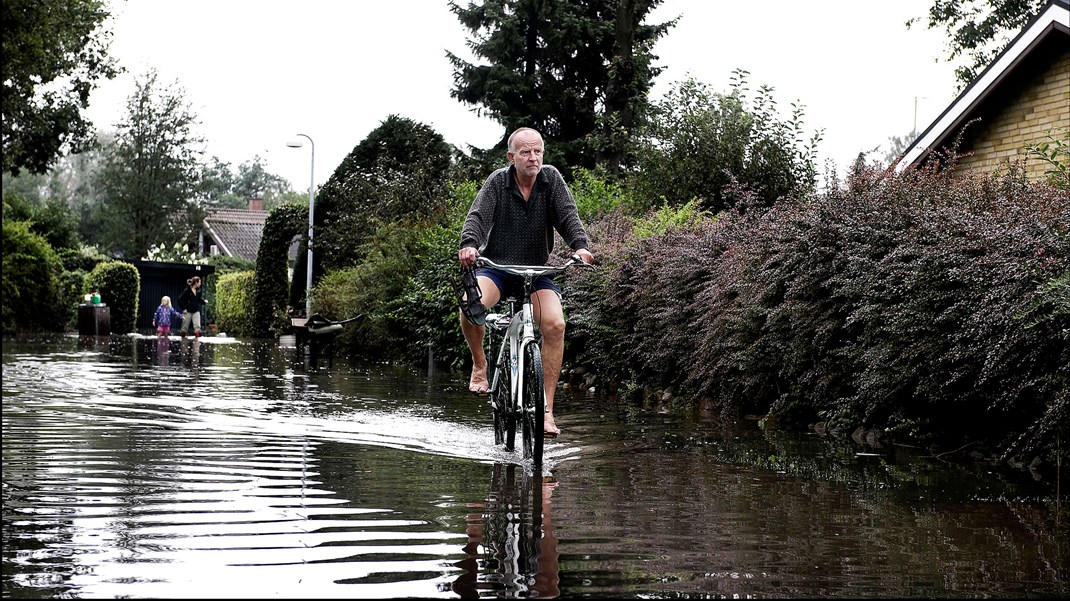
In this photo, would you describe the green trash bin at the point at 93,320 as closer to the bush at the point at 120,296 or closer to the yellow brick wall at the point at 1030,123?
the bush at the point at 120,296

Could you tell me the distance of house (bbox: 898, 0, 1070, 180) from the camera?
62.5 ft

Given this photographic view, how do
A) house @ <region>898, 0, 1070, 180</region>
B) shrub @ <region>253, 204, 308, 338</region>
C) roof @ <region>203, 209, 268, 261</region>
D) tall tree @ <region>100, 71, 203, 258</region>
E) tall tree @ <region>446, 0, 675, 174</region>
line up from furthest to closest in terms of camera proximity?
roof @ <region>203, 209, 268, 261</region>, tall tree @ <region>100, 71, 203, 258</region>, shrub @ <region>253, 204, 308, 338</region>, tall tree @ <region>446, 0, 675, 174</region>, house @ <region>898, 0, 1070, 180</region>

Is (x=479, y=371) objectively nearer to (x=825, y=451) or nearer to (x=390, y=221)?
(x=825, y=451)

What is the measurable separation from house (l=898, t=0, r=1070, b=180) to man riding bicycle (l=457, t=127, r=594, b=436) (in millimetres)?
11686

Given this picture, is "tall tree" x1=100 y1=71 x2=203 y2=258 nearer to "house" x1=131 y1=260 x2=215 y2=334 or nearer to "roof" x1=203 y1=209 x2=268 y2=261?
"roof" x1=203 y1=209 x2=268 y2=261

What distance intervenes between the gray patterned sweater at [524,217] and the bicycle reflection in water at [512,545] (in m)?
1.94

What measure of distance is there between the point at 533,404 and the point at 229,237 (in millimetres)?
77321

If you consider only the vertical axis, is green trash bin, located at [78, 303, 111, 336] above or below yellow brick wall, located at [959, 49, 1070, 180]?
below

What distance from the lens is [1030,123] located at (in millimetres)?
19750

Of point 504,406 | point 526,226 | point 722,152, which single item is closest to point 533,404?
point 504,406

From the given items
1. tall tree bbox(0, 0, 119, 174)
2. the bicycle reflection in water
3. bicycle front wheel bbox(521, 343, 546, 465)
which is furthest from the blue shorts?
tall tree bbox(0, 0, 119, 174)

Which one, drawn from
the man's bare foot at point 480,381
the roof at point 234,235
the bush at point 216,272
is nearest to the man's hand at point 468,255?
the man's bare foot at point 480,381

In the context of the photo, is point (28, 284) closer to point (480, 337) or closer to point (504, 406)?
point (480, 337)

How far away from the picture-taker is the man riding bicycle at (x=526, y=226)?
7969 mm
